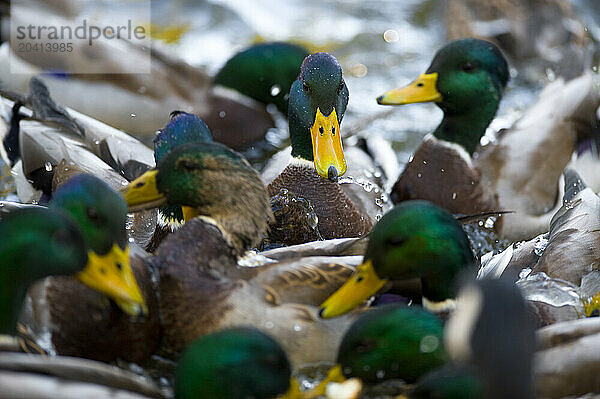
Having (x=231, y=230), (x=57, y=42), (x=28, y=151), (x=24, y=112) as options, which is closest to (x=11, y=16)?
(x=57, y=42)

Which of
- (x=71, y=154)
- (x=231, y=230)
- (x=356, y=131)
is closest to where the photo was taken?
(x=231, y=230)

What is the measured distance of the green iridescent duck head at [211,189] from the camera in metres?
3.82

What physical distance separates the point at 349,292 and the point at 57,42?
13.5 feet

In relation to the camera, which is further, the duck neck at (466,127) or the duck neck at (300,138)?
the duck neck at (466,127)

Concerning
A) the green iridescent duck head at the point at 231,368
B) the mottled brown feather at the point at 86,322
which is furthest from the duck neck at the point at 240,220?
the green iridescent duck head at the point at 231,368

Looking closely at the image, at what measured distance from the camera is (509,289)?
8.81ft

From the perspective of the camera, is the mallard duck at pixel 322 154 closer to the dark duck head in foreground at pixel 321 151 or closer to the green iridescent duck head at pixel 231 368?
the dark duck head in foreground at pixel 321 151

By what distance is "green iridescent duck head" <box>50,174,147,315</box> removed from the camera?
11.0ft

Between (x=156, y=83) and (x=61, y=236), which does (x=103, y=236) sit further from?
(x=156, y=83)

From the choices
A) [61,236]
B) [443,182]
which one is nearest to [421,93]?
[443,182]

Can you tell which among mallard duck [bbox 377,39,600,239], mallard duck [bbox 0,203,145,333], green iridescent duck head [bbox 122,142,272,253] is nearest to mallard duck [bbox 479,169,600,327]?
mallard duck [bbox 377,39,600,239]

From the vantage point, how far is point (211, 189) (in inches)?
151

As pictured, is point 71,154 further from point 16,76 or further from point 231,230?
point 16,76

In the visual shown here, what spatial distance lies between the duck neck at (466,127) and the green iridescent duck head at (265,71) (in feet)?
6.14
